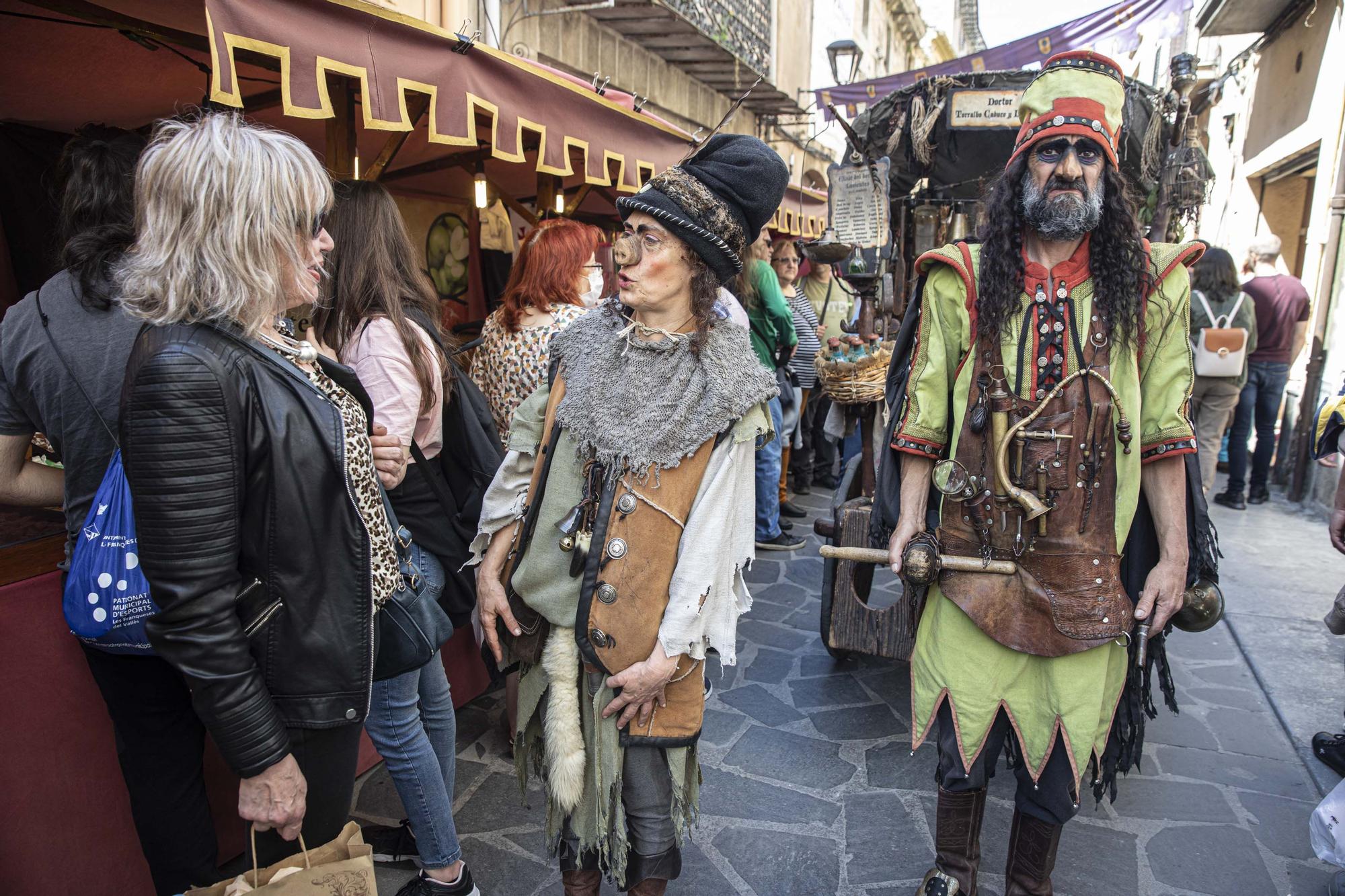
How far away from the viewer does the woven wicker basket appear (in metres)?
4.21

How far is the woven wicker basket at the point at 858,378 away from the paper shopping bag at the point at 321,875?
3218mm

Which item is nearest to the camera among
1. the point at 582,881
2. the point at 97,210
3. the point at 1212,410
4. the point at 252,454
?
the point at 252,454

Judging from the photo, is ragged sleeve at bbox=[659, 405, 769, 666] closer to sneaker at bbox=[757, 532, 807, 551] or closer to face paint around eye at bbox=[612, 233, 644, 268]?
face paint around eye at bbox=[612, 233, 644, 268]

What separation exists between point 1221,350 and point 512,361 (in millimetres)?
5810

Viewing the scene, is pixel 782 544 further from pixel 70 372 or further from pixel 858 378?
pixel 70 372

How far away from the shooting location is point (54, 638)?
2129 millimetres

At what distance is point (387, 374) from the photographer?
2.29 meters

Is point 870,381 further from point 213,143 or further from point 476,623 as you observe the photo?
point 213,143

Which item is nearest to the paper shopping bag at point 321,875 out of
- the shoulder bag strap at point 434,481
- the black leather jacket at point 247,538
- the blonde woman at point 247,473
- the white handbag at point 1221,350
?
the blonde woman at point 247,473

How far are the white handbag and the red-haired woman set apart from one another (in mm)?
5345

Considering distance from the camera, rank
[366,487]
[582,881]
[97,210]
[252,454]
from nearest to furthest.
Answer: [252,454] < [366,487] < [97,210] < [582,881]

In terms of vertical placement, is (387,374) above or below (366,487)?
above

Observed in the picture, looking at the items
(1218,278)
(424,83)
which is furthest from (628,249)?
(1218,278)

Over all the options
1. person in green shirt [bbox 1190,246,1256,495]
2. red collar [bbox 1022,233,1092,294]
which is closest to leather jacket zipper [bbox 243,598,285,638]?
red collar [bbox 1022,233,1092,294]
